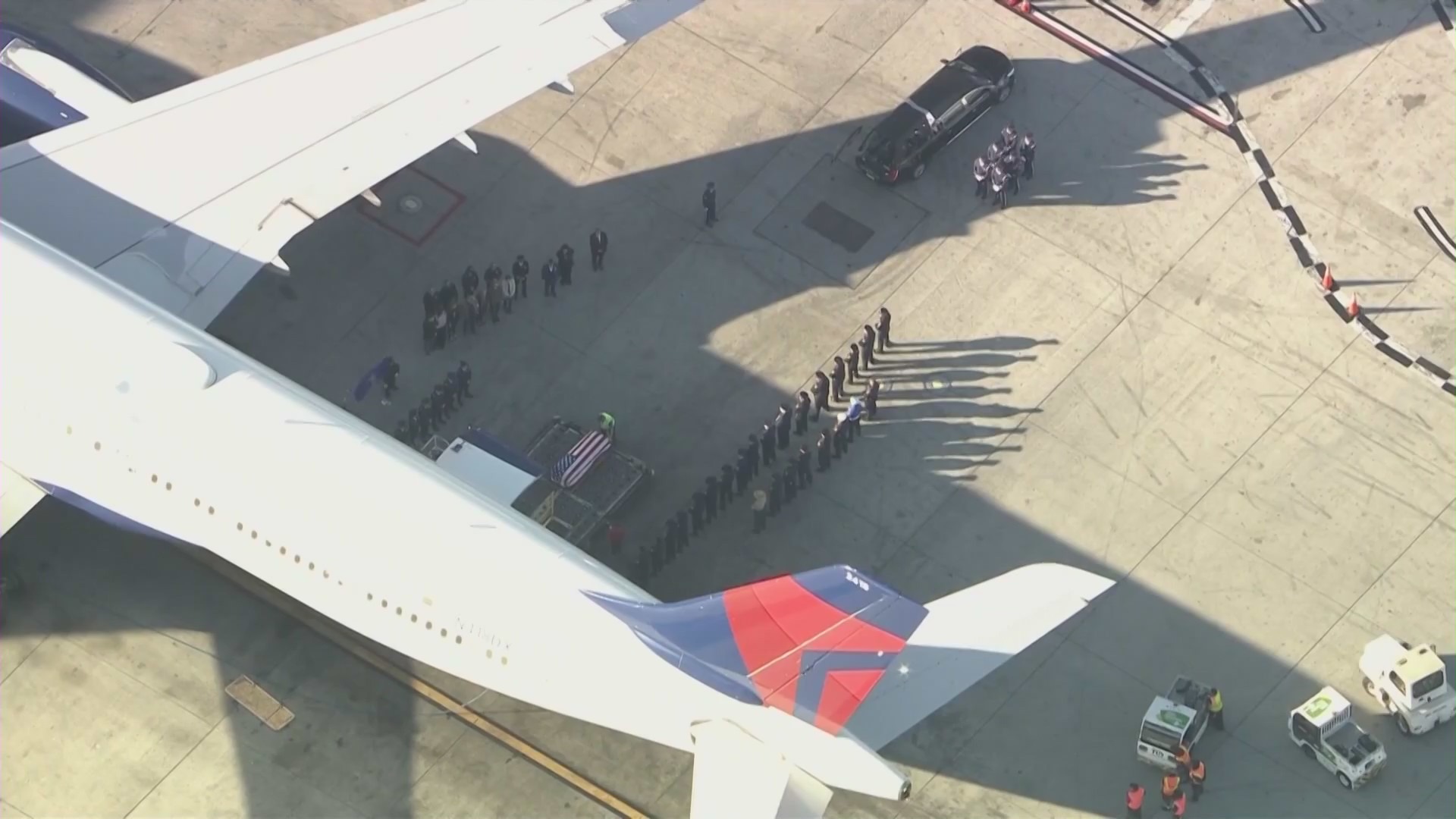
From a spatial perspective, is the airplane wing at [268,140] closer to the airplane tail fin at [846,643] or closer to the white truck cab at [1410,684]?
the airplane tail fin at [846,643]

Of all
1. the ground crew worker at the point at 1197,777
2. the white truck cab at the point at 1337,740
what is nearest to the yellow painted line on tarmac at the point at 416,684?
the ground crew worker at the point at 1197,777

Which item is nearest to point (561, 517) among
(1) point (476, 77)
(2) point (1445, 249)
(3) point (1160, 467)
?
(1) point (476, 77)

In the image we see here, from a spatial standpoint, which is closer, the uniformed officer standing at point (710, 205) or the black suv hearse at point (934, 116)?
the uniformed officer standing at point (710, 205)

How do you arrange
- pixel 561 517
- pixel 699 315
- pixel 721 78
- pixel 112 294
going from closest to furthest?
1. pixel 112 294
2. pixel 561 517
3. pixel 699 315
4. pixel 721 78

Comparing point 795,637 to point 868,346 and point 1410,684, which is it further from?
point 1410,684

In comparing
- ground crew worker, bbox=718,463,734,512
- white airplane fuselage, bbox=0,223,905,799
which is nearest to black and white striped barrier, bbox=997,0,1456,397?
ground crew worker, bbox=718,463,734,512

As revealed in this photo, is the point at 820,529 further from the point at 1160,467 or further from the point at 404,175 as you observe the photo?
the point at 404,175

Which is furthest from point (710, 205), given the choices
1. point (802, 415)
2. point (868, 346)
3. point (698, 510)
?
point (698, 510)

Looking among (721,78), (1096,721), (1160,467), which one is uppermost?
(721,78)
